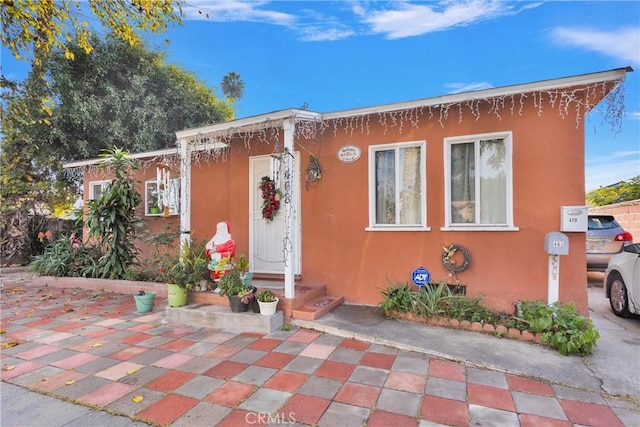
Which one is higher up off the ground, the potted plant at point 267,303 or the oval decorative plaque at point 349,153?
the oval decorative plaque at point 349,153

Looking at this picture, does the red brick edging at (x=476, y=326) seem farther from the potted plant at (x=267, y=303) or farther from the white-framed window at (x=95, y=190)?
the white-framed window at (x=95, y=190)

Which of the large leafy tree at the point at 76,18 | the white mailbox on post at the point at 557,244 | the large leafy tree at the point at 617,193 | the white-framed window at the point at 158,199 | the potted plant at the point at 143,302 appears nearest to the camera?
the white mailbox on post at the point at 557,244

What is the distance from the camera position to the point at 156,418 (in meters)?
2.46

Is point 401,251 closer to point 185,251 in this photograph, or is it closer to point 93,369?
point 185,251

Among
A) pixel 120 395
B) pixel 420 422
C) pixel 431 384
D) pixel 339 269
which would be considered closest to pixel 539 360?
pixel 431 384

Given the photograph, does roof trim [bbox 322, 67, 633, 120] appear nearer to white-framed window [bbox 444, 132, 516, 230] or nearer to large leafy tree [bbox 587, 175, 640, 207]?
white-framed window [bbox 444, 132, 516, 230]

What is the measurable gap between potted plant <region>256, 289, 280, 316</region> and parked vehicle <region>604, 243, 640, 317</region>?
5.23 meters

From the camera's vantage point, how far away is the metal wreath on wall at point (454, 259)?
186 inches

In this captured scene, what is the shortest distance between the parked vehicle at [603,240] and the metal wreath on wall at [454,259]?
13.8 ft

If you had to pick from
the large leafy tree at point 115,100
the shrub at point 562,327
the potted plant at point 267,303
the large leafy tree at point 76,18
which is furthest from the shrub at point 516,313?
the large leafy tree at point 115,100

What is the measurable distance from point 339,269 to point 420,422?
10.4ft

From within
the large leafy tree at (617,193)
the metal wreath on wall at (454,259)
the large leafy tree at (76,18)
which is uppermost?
the large leafy tree at (76,18)

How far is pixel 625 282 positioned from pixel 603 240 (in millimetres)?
2383

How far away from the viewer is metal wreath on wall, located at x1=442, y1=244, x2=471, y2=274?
472cm
